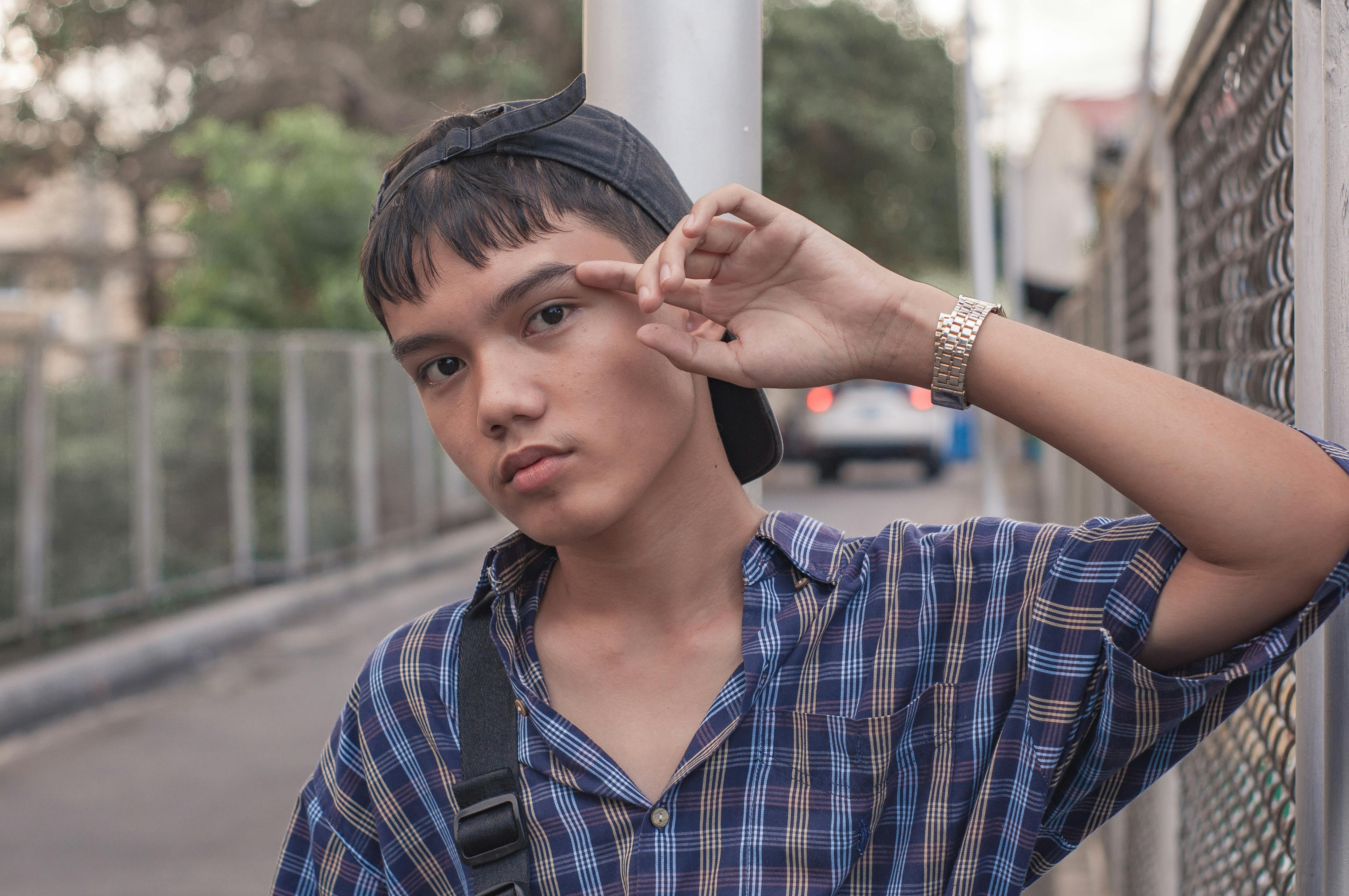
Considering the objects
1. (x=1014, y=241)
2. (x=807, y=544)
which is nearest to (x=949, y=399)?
(x=807, y=544)

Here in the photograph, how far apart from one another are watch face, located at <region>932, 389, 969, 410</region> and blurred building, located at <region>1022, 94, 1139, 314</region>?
20.7 feet

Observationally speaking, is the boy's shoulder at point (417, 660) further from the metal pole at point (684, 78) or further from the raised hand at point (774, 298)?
the metal pole at point (684, 78)

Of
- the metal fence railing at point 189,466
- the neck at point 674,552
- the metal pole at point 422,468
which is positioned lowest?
the metal pole at point 422,468

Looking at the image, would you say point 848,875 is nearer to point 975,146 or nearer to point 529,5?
point 975,146

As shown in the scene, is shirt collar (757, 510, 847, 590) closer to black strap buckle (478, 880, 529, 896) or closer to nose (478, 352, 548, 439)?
nose (478, 352, 548, 439)

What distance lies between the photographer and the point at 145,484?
9344mm

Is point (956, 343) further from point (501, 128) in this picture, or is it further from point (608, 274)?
point (501, 128)

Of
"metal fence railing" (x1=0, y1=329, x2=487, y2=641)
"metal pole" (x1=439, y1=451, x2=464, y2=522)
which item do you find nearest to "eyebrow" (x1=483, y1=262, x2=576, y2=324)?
"metal fence railing" (x1=0, y1=329, x2=487, y2=641)

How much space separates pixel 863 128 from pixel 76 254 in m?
11.0

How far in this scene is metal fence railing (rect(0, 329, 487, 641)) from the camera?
Result: 8.11 metres

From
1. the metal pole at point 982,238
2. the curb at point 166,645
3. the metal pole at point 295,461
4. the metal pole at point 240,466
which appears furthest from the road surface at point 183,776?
the metal pole at point 982,238

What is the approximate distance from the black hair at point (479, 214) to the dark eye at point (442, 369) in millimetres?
79

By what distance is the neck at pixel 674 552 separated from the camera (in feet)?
Result: 5.29

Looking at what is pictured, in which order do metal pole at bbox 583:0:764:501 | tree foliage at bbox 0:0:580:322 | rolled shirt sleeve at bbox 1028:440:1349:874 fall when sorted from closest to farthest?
1. rolled shirt sleeve at bbox 1028:440:1349:874
2. metal pole at bbox 583:0:764:501
3. tree foliage at bbox 0:0:580:322
